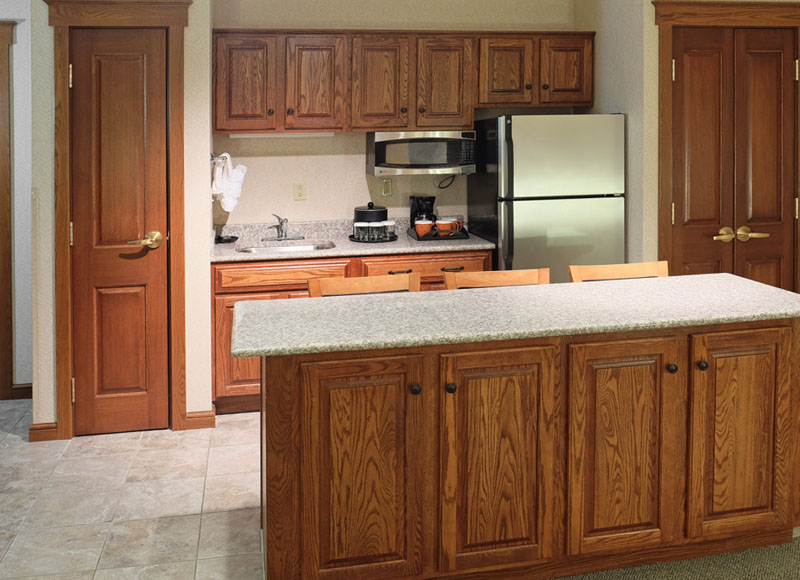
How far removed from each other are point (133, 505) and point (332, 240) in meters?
2.07

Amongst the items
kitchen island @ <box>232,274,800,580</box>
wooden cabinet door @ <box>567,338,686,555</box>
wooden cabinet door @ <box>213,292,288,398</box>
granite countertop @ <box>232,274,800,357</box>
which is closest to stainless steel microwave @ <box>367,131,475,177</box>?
wooden cabinet door @ <box>213,292,288,398</box>

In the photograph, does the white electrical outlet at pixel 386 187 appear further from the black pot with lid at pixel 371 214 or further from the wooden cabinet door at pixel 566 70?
the wooden cabinet door at pixel 566 70

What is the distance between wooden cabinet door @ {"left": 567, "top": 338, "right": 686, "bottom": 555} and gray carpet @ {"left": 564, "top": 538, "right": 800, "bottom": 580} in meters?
0.12

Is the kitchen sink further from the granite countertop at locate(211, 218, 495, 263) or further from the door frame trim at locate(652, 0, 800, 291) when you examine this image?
the door frame trim at locate(652, 0, 800, 291)

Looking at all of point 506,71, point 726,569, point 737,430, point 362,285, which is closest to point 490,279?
point 362,285

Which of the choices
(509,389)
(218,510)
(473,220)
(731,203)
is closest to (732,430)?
(509,389)

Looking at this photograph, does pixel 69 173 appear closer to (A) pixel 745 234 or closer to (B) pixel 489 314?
(B) pixel 489 314

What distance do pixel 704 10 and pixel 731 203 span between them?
1.03 metres

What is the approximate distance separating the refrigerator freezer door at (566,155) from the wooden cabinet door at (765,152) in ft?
2.16

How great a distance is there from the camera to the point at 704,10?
434 cm

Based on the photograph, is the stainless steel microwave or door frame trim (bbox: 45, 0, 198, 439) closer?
door frame trim (bbox: 45, 0, 198, 439)

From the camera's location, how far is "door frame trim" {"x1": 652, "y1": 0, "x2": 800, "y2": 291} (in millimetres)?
4316

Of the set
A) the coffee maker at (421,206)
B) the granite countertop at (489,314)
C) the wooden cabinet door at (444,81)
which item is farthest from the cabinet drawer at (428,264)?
the granite countertop at (489,314)

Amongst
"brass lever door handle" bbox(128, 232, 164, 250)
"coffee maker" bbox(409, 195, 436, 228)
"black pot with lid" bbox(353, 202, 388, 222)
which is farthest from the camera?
"coffee maker" bbox(409, 195, 436, 228)
